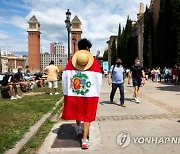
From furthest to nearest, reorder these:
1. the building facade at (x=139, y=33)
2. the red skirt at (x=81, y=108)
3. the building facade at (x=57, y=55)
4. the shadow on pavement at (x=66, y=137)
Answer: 1. the building facade at (x=57, y=55)
2. the building facade at (x=139, y=33)
3. the shadow on pavement at (x=66, y=137)
4. the red skirt at (x=81, y=108)

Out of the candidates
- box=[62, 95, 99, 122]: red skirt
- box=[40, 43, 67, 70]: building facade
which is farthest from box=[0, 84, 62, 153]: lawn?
box=[40, 43, 67, 70]: building facade

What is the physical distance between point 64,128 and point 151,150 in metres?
2.72

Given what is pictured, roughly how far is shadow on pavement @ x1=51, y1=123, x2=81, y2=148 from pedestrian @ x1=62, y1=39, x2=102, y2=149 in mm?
404

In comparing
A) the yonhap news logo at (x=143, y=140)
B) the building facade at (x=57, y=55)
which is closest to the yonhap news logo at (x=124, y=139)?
the yonhap news logo at (x=143, y=140)

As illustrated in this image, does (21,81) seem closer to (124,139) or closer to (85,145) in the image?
(124,139)

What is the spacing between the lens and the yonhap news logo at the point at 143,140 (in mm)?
5968

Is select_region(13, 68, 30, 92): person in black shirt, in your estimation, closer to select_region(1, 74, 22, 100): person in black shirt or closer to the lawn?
select_region(1, 74, 22, 100): person in black shirt

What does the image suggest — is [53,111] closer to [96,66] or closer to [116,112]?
[116,112]

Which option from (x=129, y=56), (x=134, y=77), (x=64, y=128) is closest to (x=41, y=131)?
(x=64, y=128)

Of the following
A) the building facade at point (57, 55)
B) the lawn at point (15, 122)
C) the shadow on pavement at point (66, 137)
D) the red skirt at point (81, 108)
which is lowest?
the shadow on pavement at point (66, 137)

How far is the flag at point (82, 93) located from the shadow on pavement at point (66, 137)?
540mm

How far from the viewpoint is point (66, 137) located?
21.6 ft

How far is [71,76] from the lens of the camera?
5926 mm

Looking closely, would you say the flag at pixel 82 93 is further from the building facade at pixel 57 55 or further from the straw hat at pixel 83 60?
the building facade at pixel 57 55
